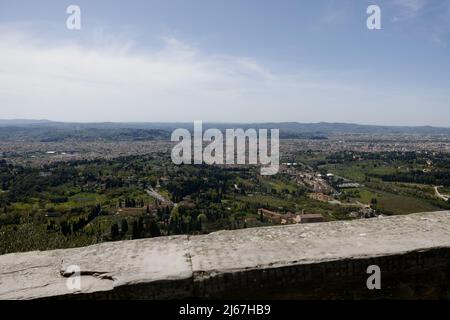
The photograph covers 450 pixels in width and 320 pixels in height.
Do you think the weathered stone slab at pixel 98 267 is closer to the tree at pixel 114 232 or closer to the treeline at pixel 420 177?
the tree at pixel 114 232

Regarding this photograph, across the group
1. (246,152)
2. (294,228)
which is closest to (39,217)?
(294,228)

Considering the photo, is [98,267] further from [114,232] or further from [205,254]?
[114,232]

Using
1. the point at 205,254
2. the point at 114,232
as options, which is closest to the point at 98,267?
the point at 205,254

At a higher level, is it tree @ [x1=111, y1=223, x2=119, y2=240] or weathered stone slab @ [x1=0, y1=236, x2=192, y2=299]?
weathered stone slab @ [x1=0, y1=236, x2=192, y2=299]

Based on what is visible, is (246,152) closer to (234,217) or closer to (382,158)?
(382,158)

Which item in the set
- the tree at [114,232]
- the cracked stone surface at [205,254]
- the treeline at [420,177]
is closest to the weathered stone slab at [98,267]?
the cracked stone surface at [205,254]

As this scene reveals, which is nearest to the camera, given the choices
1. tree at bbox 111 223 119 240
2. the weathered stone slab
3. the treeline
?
the weathered stone slab

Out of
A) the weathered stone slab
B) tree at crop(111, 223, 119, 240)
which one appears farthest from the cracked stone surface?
tree at crop(111, 223, 119, 240)

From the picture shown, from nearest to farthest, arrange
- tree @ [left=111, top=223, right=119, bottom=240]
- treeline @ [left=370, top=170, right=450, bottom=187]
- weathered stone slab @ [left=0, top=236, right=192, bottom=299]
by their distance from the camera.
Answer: weathered stone slab @ [left=0, top=236, right=192, bottom=299] < tree @ [left=111, top=223, right=119, bottom=240] < treeline @ [left=370, top=170, right=450, bottom=187]

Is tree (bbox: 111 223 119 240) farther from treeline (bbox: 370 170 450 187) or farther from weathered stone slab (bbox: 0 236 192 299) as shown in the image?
treeline (bbox: 370 170 450 187)
